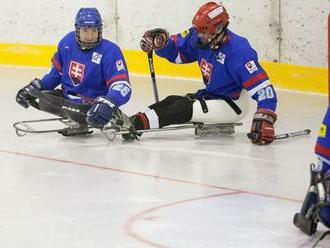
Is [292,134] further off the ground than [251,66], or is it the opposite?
[251,66]

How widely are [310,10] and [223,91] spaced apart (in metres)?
2.20

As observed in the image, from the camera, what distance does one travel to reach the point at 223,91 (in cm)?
642

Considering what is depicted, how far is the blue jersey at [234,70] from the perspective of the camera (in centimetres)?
616

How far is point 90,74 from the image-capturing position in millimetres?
6410

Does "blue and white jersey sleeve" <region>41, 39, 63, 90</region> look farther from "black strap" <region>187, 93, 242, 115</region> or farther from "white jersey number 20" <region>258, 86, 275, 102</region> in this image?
"white jersey number 20" <region>258, 86, 275, 102</region>

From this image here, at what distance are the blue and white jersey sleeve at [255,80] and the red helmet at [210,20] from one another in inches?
8.3

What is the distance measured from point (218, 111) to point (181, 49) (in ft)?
1.85

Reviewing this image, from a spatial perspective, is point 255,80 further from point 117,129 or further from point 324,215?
point 324,215

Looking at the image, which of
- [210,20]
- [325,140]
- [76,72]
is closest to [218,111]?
[210,20]

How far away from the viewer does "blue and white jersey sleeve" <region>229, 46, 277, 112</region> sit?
6.16 m

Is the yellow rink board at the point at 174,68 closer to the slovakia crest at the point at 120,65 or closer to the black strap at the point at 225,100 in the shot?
the black strap at the point at 225,100

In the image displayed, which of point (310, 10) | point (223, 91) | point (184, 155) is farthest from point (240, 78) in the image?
point (310, 10)

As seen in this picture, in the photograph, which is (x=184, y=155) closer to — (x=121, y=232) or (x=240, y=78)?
(x=240, y=78)

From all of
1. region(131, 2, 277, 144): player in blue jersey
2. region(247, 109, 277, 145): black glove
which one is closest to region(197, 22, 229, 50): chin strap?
region(131, 2, 277, 144): player in blue jersey
